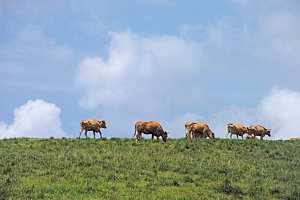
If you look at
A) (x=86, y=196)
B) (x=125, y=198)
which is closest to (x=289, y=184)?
(x=125, y=198)

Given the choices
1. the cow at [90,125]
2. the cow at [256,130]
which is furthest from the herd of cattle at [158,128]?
the cow at [256,130]

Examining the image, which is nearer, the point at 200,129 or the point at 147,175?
the point at 147,175

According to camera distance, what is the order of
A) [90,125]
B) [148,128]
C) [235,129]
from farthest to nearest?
[235,129]
[90,125]
[148,128]

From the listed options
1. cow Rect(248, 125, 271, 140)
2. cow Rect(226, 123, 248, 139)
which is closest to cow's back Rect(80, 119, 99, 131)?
cow Rect(226, 123, 248, 139)

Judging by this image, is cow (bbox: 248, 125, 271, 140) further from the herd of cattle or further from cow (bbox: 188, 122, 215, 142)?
cow (bbox: 188, 122, 215, 142)

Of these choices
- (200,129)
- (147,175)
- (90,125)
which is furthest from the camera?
(90,125)

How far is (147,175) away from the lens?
15.2m

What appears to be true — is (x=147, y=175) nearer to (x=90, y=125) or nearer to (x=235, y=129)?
(x=90, y=125)

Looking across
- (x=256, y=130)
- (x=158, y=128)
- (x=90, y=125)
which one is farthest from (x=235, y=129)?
(x=90, y=125)

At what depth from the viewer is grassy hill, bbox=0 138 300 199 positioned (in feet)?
39.7

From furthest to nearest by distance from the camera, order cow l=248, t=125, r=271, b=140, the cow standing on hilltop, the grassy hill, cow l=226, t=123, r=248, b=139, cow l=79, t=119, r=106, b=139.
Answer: cow l=248, t=125, r=271, b=140 → cow l=226, t=123, r=248, b=139 → cow l=79, t=119, r=106, b=139 → the cow standing on hilltop → the grassy hill

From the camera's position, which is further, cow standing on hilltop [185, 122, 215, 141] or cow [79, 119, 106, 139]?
cow [79, 119, 106, 139]

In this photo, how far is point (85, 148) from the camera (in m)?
22.7

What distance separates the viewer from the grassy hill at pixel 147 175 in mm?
12094
